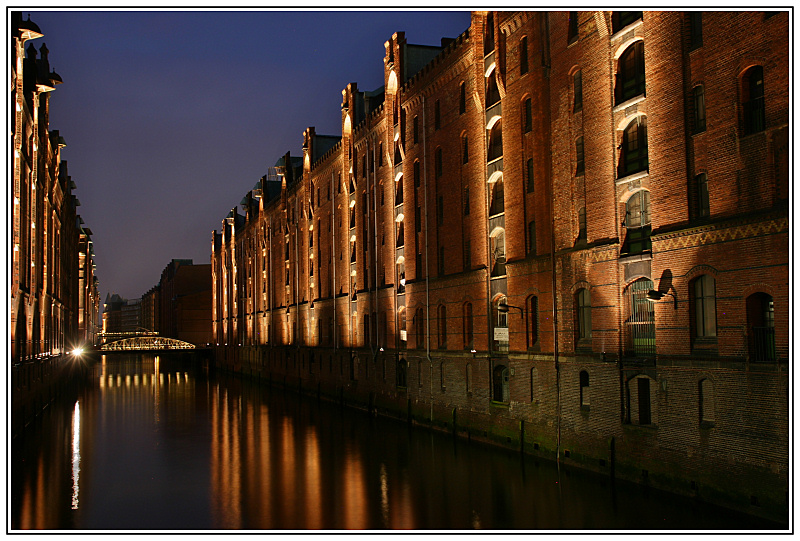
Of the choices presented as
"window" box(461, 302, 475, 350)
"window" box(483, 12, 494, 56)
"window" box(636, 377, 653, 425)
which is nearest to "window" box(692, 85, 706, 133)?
"window" box(636, 377, 653, 425)

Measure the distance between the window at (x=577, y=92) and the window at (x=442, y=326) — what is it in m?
12.0

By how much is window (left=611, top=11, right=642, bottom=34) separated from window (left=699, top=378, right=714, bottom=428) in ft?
32.3

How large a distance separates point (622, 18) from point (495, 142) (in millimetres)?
8426

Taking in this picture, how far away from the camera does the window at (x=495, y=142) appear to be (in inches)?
1154

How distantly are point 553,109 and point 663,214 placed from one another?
6407 mm

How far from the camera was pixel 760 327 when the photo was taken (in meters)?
17.2

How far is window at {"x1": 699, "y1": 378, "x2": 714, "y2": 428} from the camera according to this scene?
60.4ft

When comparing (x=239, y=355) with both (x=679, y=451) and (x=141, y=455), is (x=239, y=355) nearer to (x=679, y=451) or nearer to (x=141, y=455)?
(x=141, y=455)

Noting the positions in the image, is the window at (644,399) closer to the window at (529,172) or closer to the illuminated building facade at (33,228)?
the window at (529,172)

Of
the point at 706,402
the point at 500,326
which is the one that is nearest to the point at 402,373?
the point at 500,326

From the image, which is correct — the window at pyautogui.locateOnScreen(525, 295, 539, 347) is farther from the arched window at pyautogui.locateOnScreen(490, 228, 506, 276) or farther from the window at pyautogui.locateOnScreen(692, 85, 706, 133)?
the window at pyautogui.locateOnScreen(692, 85, 706, 133)

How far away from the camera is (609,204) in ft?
73.2

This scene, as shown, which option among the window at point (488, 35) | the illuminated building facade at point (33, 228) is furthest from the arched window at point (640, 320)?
the illuminated building facade at point (33, 228)

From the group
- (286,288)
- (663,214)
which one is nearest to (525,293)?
(663,214)
